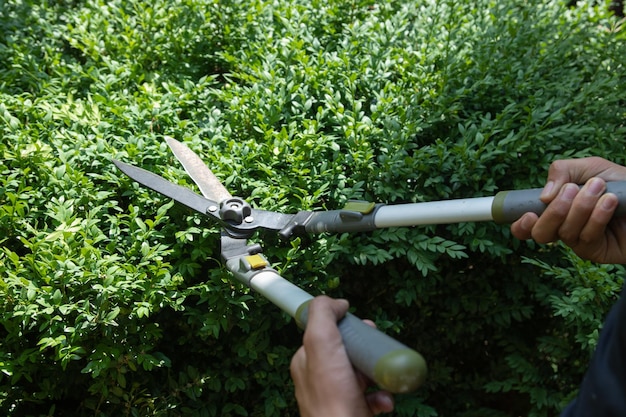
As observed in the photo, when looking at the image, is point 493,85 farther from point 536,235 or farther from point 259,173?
point 536,235

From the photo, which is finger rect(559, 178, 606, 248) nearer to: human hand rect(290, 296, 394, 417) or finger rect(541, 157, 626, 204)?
finger rect(541, 157, 626, 204)

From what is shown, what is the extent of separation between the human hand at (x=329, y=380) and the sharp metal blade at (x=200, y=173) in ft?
3.89

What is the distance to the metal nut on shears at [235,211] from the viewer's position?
2596 millimetres

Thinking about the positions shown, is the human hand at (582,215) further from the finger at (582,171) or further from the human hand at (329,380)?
the human hand at (329,380)

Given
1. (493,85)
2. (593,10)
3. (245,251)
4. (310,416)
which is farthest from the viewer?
(593,10)

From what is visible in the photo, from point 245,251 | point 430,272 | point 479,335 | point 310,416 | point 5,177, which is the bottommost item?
point 479,335

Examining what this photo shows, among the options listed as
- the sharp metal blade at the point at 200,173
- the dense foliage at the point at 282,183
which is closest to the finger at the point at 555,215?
the dense foliage at the point at 282,183

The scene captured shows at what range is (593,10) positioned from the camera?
446cm

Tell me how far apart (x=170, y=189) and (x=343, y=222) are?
0.74 metres

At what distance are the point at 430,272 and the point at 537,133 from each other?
82cm

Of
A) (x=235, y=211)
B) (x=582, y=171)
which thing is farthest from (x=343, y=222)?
(x=582, y=171)

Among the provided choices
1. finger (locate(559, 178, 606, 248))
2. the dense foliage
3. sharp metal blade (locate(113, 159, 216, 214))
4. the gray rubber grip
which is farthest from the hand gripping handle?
the dense foliage

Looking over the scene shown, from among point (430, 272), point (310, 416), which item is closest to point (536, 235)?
point (310, 416)

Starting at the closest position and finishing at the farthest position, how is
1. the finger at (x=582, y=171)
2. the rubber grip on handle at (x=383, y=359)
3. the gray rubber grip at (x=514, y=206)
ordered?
the rubber grip on handle at (x=383, y=359) → the gray rubber grip at (x=514, y=206) → the finger at (x=582, y=171)
